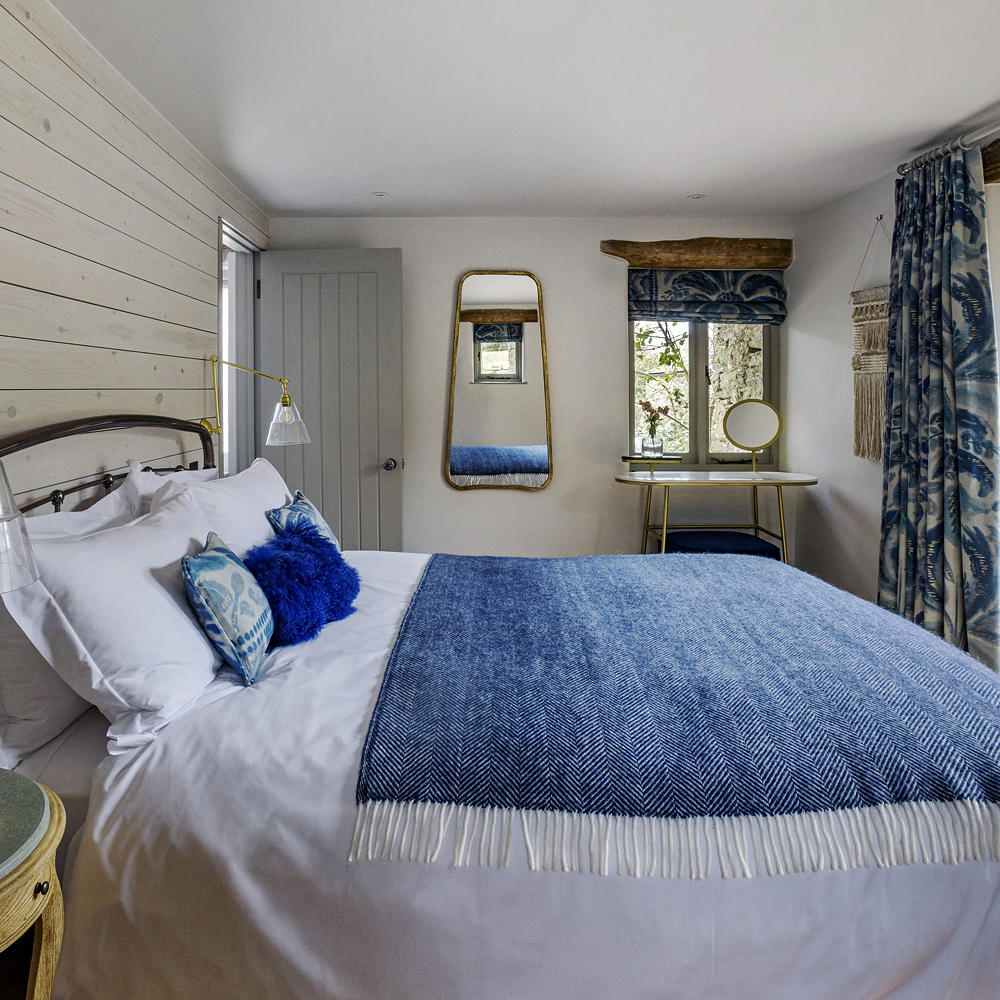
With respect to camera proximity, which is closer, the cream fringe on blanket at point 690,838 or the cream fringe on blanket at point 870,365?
the cream fringe on blanket at point 690,838

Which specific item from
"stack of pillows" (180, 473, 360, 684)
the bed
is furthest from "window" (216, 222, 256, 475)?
the bed

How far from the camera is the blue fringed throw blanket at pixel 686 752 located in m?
1.18

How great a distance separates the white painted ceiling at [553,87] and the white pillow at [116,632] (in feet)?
5.35

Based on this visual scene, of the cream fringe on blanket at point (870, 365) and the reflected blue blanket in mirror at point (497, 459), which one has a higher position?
the cream fringe on blanket at point (870, 365)

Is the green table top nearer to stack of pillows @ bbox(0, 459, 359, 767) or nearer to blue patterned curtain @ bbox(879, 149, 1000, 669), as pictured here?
stack of pillows @ bbox(0, 459, 359, 767)

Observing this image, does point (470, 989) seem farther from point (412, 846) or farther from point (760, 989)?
point (760, 989)

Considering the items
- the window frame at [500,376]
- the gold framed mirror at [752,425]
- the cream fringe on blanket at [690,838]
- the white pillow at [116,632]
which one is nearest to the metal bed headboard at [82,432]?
the white pillow at [116,632]

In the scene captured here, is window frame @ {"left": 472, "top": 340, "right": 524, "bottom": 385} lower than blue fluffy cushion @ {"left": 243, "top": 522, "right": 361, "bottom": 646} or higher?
higher

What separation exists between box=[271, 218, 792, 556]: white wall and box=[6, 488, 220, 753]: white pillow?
292cm

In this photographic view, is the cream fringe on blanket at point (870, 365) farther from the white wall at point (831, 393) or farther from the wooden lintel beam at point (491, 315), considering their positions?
the wooden lintel beam at point (491, 315)

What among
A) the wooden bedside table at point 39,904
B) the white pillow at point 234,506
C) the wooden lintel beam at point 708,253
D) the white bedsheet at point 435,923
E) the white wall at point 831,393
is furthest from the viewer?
the wooden lintel beam at point 708,253

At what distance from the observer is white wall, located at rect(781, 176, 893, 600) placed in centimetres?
380

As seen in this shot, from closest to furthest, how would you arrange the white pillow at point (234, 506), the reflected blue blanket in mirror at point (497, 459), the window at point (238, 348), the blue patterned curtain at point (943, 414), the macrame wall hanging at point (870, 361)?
the white pillow at point (234, 506)
the blue patterned curtain at point (943, 414)
the macrame wall hanging at point (870, 361)
the window at point (238, 348)
the reflected blue blanket in mirror at point (497, 459)

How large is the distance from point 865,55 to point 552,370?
233 centimetres
